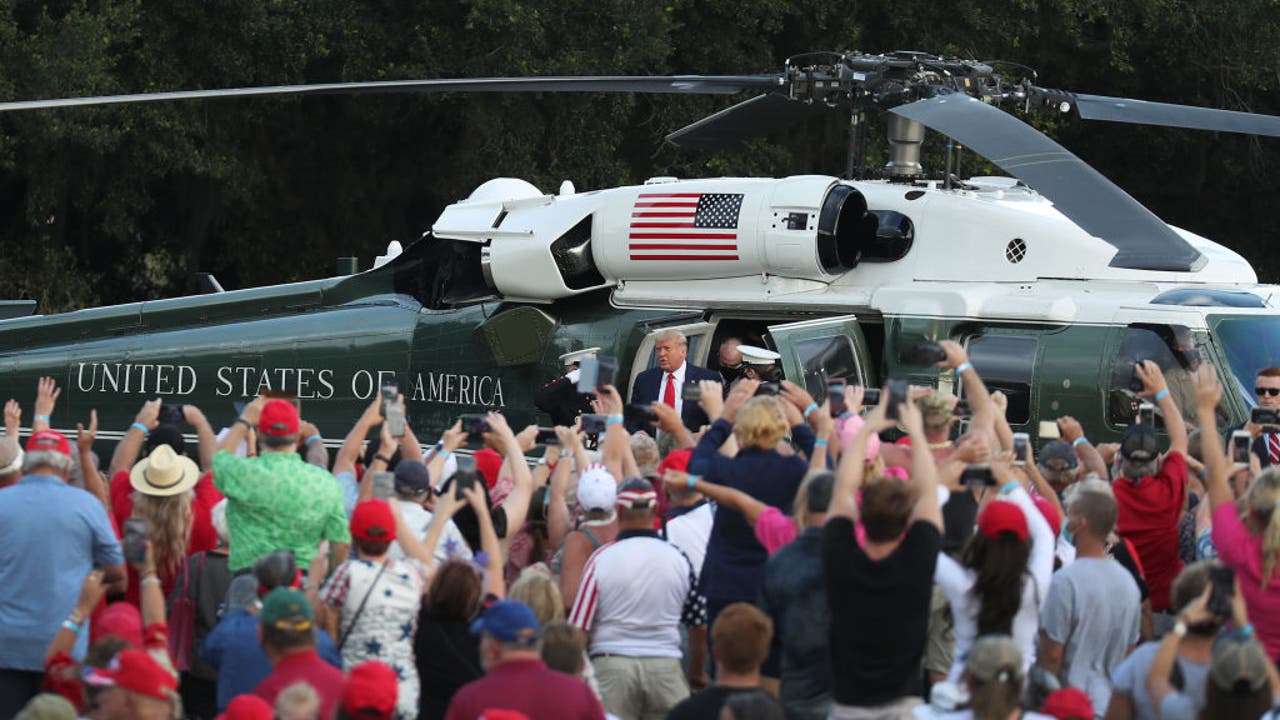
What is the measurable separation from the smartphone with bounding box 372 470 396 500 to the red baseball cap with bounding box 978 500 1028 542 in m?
2.28

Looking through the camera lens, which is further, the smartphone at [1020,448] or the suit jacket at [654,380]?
the suit jacket at [654,380]

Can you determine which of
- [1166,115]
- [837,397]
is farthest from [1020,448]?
[1166,115]

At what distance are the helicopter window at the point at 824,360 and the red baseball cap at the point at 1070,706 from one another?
5584mm

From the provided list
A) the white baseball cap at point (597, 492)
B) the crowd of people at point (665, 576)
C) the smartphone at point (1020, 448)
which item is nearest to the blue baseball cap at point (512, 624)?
the crowd of people at point (665, 576)

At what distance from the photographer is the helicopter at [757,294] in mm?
10500

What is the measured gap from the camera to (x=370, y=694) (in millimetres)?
5305

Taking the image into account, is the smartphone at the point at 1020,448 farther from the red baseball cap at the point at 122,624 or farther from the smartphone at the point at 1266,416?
the red baseball cap at the point at 122,624

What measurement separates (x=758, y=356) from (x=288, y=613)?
5638mm

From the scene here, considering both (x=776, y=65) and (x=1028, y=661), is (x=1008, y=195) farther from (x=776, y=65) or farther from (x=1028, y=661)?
(x=776, y=65)

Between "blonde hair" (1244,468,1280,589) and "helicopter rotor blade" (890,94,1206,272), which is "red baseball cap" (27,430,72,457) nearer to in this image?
"blonde hair" (1244,468,1280,589)

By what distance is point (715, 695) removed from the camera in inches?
217

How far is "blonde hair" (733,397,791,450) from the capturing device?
7.07 meters

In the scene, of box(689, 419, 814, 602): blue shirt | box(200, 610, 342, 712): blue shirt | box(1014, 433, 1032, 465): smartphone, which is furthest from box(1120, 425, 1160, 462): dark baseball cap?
box(200, 610, 342, 712): blue shirt

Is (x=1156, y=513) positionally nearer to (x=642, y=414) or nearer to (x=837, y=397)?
(x=837, y=397)
